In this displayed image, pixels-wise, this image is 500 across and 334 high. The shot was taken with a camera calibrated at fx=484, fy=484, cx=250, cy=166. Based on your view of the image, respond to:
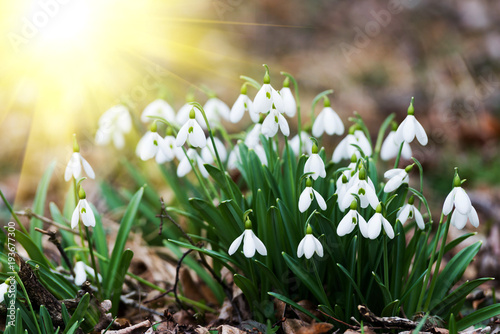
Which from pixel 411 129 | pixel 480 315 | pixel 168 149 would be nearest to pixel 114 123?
pixel 168 149

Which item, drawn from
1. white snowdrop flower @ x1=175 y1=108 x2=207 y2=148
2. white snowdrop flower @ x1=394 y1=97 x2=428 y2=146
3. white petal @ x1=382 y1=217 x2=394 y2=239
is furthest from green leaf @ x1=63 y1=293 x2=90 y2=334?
white snowdrop flower @ x1=394 y1=97 x2=428 y2=146

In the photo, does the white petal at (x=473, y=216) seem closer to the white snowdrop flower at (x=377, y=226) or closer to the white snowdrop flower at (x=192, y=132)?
the white snowdrop flower at (x=377, y=226)

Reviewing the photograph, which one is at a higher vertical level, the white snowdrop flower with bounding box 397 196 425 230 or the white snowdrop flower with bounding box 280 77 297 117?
the white snowdrop flower with bounding box 280 77 297 117

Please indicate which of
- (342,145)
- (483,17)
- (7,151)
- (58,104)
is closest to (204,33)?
(58,104)

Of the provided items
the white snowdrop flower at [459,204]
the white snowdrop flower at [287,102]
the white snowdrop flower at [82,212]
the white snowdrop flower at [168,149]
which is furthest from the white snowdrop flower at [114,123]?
the white snowdrop flower at [459,204]

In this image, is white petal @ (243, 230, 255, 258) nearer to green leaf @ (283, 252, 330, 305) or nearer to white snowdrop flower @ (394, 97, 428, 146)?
green leaf @ (283, 252, 330, 305)

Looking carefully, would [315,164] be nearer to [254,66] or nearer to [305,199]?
[305,199]
